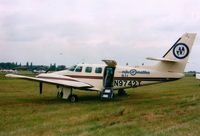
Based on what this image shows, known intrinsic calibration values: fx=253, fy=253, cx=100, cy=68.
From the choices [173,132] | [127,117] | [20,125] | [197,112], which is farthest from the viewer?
[197,112]

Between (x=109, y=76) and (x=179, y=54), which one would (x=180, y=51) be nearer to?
(x=179, y=54)

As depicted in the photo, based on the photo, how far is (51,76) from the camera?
17281 millimetres

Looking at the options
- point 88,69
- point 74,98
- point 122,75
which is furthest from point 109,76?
point 74,98

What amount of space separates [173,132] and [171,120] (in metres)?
2.24

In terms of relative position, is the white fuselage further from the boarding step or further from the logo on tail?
the logo on tail

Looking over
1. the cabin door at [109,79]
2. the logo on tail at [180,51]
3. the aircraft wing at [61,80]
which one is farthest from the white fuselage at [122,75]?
the logo on tail at [180,51]

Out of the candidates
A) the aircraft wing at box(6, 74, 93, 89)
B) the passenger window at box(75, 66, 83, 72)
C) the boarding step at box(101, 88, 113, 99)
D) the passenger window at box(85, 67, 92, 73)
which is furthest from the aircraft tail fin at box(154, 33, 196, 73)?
the passenger window at box(75, 66, 83, 72)

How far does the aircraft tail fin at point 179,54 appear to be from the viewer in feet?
51.2

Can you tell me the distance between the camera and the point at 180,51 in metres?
15.8

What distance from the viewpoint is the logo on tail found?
15659 mm

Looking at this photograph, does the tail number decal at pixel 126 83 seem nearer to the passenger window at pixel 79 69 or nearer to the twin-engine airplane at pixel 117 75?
the twin-engine airplane at pixel 117 75

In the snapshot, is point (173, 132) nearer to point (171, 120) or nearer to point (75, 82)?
point (171, 120)

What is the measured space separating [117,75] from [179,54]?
4245 millimetres

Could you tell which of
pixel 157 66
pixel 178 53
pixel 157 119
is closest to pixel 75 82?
pixel 157 66
